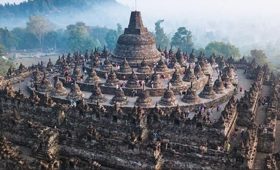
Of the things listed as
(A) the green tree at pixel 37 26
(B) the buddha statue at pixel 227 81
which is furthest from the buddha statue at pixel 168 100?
(A) the green tree at pixel 37 26

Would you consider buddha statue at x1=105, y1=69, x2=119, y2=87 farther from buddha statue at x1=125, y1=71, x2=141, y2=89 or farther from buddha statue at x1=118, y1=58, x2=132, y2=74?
buddha statue at x1=118, y1=58, x2=132, y2=74

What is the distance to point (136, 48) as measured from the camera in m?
42.8

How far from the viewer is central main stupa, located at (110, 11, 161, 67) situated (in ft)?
140

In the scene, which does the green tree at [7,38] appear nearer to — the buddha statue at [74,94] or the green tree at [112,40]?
the green tree at [112,40]

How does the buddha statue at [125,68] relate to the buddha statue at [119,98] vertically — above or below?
above

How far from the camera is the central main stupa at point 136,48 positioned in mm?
42594

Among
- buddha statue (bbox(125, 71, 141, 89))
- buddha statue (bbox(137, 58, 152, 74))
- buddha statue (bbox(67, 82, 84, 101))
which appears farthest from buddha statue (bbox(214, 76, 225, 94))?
buddha statue (bbox(67, 82, 84, 101))

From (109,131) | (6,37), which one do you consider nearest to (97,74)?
(109,131)

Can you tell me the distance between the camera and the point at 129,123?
90.5ft

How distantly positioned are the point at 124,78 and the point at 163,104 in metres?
7.82

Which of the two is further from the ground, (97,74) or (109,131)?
(97,74)

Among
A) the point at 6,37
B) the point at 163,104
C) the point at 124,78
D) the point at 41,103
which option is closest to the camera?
the point at 41,103

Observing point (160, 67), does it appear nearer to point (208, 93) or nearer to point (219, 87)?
point (219, 87)

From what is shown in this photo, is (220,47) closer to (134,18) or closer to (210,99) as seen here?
(134,18)
